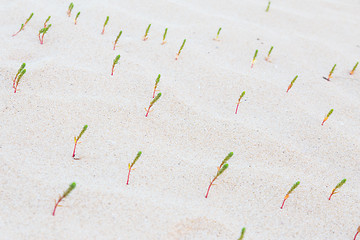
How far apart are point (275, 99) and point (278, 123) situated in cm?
23

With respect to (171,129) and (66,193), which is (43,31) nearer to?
(171,129)

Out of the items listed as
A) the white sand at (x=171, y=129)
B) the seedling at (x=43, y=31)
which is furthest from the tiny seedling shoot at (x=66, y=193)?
the seedling at (x=43, y=31)

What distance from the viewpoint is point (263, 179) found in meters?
1.85

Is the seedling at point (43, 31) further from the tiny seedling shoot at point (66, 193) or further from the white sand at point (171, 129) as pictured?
the tiny seedling shoot at point (66, 193)

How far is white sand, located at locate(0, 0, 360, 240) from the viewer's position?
61.1 inches

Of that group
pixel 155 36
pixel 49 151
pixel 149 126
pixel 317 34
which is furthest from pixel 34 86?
pixel 317 34

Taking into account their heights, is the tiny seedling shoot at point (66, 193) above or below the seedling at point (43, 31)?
below

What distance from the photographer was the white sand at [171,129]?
1.55 meters

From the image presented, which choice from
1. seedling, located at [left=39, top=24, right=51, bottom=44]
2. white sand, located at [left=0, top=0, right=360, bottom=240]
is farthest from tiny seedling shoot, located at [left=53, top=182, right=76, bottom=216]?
seedling, located at [left=39, top=24, right=51, bottom=44]

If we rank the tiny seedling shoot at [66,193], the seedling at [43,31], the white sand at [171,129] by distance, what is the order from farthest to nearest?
the seedling at [43,31] < the white sand at [171,129] < the tiny seedling shoot at [66,193]

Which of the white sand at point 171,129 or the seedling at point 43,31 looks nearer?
the white sand at point 171,129

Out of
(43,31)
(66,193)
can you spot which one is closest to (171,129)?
(66,193)

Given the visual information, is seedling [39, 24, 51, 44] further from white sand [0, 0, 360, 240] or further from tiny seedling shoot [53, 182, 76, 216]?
tiny seedling shoot [53, 182, 76, 216]

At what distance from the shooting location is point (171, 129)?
203cm
